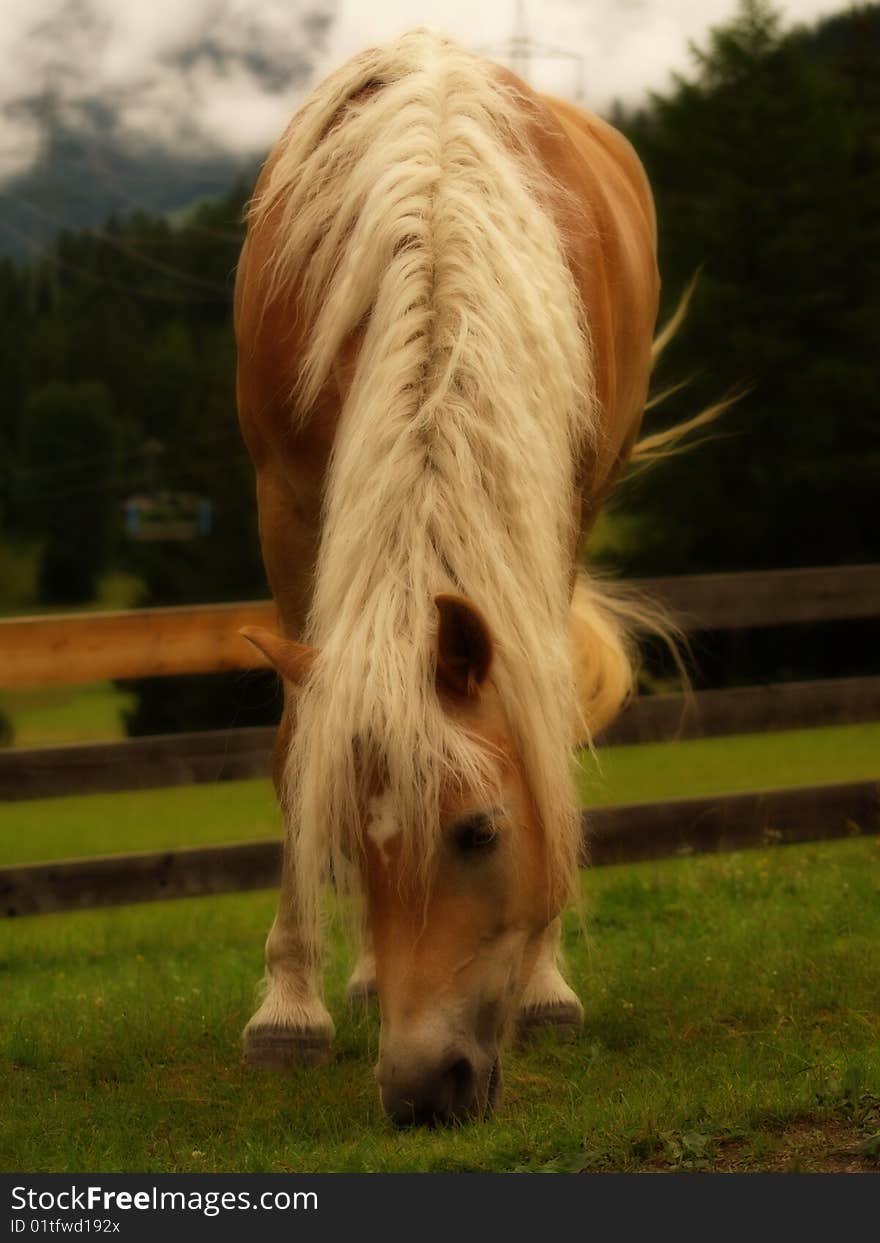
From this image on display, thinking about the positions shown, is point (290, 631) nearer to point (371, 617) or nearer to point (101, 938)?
point (371, 617)

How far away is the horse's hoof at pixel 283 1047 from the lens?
361 cm

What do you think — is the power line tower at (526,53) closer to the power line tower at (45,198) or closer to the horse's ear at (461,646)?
the horse's ear at (461,646)

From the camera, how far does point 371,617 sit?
2.66 m

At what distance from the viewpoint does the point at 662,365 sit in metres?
25.8

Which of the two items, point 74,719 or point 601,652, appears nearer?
point 601,652

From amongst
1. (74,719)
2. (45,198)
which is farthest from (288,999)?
(45,198)

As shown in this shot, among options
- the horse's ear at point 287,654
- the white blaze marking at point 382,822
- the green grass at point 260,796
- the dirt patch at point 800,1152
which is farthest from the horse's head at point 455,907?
the green grass at point 260,796

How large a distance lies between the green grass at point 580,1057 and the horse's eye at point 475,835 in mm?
477

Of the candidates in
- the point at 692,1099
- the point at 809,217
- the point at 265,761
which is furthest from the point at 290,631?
the point at 809,217

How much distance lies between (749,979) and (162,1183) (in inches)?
77.2

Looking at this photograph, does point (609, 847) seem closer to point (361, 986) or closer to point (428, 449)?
point (361, 986)

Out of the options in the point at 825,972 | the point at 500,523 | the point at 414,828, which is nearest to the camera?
the point at 414,828

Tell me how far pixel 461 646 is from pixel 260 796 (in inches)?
592

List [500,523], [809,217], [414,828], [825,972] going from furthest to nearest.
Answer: [809,217], [825,972], [500,523], [414,828]
